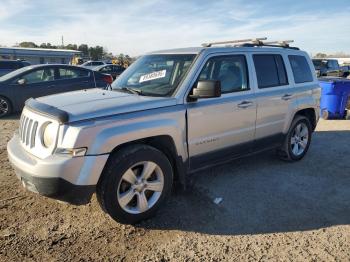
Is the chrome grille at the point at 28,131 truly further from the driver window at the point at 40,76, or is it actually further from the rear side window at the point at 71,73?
the rear side window at the point at 71,73

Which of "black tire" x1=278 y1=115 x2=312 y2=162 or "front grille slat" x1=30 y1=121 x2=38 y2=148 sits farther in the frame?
A: "black tire" x1=278 y1=115 x2=312 y2=162

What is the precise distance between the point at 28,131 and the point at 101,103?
82cm

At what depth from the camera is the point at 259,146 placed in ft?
17.0

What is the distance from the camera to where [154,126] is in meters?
3.67

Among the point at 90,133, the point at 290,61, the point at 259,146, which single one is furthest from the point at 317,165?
the point at 90,133

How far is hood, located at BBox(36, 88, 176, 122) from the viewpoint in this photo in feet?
11.0

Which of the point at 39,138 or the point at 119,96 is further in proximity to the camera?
the point at 119,96

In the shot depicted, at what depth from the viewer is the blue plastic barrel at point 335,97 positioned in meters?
9.80

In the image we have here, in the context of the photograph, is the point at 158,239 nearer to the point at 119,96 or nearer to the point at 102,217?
the point at 102,217

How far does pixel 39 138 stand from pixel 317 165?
4.49m

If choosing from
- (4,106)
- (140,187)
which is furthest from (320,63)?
(140,187)

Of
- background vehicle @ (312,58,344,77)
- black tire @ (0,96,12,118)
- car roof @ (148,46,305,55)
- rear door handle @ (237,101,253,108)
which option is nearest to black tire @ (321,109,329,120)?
car roof @ (148,46,305,55)

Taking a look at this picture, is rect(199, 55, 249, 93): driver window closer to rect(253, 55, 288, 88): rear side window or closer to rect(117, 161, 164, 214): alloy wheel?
rect(253, 55, 288, 88): rear side window

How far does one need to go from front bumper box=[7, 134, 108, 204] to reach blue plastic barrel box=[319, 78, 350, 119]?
8.26m
